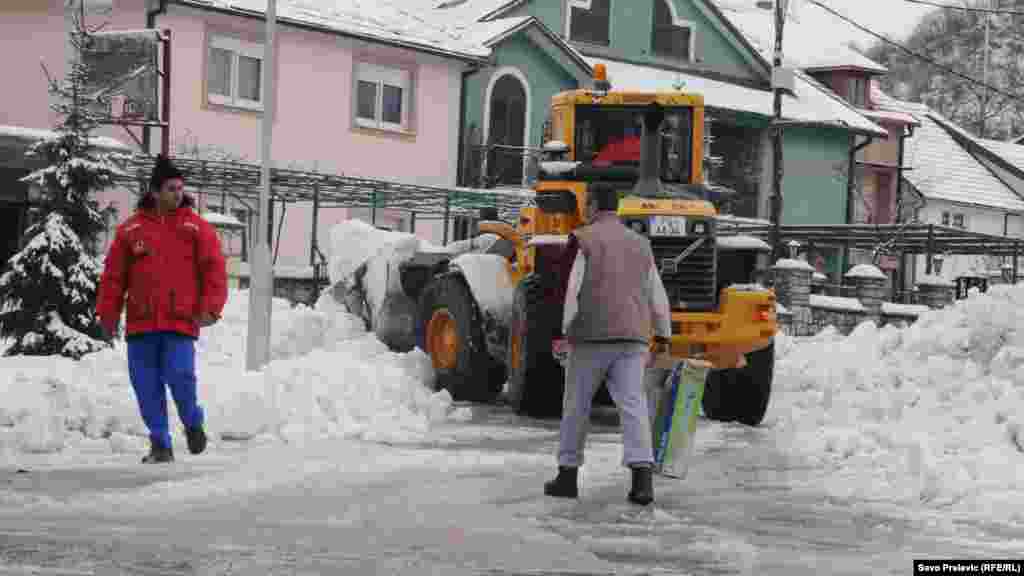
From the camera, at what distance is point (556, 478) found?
37.2 ft

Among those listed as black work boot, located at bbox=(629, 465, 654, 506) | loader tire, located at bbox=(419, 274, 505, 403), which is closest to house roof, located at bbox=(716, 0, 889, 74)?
loader tire, located at bbox=(419, 274, 505, 403)

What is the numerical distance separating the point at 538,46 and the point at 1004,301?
77.4 ft

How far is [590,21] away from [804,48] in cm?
1481

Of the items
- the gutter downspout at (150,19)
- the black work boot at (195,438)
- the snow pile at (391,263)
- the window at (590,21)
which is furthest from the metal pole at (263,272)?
the window at (590,21)

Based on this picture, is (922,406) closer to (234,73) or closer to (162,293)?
(162,293)

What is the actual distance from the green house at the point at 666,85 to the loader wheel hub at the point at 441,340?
57.0 ft

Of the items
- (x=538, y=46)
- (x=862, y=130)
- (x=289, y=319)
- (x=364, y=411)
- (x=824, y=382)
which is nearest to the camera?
(x=364, y=411)

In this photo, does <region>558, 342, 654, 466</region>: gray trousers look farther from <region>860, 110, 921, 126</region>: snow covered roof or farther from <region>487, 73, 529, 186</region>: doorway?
<region>860, 110, 921, 126</region>: snow covered roof

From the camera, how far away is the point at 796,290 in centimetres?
3525

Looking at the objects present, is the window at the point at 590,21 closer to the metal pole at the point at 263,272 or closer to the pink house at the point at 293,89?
the pink house at the point at 293,89

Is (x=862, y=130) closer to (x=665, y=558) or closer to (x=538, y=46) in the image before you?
(x=538, y=46)

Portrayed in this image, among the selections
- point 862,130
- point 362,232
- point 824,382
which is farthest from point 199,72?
point 862,130

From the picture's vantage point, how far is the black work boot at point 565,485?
11039mm

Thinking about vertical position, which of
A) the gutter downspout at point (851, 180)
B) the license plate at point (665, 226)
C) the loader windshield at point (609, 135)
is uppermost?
the gutter downspout at point (851, 180)
